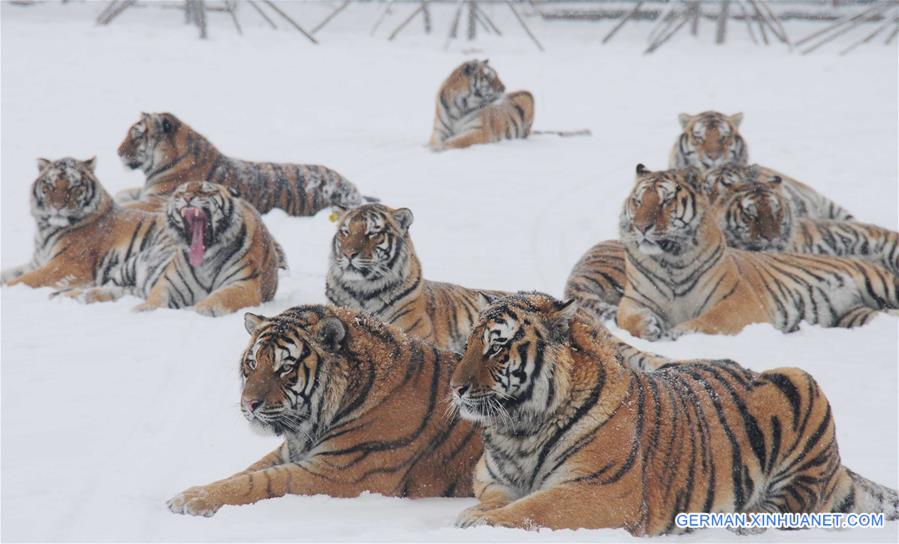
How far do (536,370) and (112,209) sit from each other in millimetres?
5289

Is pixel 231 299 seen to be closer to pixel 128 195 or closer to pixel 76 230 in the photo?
pixel 76 230

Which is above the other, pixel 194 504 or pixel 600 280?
pixel 194 504

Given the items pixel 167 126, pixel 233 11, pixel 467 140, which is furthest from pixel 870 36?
pixel 167 126

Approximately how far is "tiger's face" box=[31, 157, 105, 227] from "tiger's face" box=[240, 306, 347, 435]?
4.33m

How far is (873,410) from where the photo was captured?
555cm

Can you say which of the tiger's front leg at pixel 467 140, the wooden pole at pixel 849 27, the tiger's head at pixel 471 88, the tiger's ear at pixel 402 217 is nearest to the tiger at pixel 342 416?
the tiger's ear at pixel 402 217

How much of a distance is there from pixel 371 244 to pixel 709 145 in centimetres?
452

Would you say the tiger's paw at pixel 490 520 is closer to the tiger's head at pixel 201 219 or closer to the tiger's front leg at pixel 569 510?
the tiger's front leg at pixel 569 510

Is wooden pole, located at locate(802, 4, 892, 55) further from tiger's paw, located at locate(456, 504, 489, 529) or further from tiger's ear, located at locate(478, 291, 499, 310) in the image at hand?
tiger's paw, located at locate(456, 504, 489, 529)

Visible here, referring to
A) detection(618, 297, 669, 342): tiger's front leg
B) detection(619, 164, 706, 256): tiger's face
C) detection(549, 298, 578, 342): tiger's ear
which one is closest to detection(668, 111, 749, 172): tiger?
detection(619, 164, 706, 256): tiger's face

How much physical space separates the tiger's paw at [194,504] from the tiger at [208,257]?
10.7 feet

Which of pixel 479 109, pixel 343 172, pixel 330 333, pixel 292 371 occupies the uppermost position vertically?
pixel 330 333

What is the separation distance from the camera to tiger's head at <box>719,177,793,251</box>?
7777 millimetres

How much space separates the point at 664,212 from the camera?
22.2 feet
